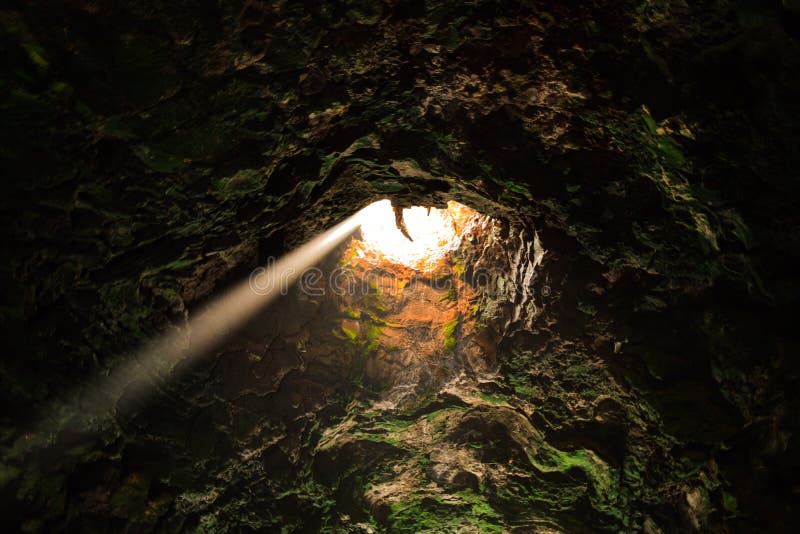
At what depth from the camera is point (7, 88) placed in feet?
7.25

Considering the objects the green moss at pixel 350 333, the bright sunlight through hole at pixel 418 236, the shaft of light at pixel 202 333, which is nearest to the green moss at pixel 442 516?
the green moss at pixel 350 333

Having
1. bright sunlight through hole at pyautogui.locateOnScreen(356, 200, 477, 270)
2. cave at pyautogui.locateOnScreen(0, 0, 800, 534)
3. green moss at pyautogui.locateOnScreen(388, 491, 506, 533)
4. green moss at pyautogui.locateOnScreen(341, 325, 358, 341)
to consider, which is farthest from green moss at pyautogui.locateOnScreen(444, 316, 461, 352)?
green moss at pyautogui.locateOnScreen(388, 491, 506, 533)

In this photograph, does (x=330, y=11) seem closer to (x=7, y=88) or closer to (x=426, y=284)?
(x=7, y=88)

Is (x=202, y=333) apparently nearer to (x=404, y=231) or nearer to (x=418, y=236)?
(x=404, y=231)

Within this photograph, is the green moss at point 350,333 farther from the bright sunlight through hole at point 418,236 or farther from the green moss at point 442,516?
the green moss at point 442,516

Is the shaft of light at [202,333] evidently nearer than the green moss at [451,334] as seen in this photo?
Yes

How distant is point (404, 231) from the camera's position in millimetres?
5352

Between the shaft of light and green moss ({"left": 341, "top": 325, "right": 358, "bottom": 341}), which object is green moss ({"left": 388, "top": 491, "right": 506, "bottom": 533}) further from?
the shaft of light

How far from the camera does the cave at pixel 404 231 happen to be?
249 centimetres

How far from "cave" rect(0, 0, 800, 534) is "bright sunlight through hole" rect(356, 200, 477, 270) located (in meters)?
0.59

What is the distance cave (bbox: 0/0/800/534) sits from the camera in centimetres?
249

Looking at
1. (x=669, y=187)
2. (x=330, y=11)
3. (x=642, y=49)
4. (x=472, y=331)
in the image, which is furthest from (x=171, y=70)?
(x=472, y=331)

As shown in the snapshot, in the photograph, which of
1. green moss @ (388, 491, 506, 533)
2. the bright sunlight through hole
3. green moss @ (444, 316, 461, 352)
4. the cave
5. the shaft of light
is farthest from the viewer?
the bright sunlight through hole

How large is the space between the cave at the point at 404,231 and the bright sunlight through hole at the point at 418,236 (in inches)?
23.3
